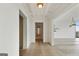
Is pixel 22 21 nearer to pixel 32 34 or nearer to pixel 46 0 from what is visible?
pixel 32 34

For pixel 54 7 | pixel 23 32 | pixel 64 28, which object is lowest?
pixel 23 32

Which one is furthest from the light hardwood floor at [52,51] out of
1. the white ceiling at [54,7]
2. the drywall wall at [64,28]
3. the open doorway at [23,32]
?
the drywall wall at [64,28]

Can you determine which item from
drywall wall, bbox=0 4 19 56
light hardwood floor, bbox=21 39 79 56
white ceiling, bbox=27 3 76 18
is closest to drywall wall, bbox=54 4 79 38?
light hardwood floor, bbox=21 39 79 56

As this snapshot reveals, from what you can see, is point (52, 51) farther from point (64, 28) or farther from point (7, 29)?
point (64, 28)

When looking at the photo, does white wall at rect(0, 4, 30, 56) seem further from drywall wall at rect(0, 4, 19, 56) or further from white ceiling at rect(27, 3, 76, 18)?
white ceiling at rect(27, 3, 76, 18)

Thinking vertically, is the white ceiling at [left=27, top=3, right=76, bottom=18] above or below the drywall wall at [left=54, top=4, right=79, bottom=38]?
above


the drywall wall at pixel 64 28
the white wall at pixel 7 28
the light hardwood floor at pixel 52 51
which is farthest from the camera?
the drywall wall at pixel 64 28

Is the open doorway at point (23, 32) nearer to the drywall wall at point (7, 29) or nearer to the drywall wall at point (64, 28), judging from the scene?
the drywall wall at point (7, 29)

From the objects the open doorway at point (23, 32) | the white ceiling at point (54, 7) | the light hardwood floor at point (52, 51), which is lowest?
the light hardwood floor at point (52, 51)

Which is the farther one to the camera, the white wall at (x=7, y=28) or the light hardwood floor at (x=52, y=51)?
the light hardwood floor at (x=52, y=51)


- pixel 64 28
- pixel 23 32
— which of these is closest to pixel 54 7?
pixel 23 32

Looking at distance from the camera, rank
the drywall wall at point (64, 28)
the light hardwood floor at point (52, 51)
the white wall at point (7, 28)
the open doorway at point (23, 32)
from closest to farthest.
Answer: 1. the white wall at point (7, 28)
2. the light hardwood floor at point (52, 51)
3. the open doorway at point (23, 32)
4. the drywall wall at point (64, 28)

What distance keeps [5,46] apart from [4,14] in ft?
3.07

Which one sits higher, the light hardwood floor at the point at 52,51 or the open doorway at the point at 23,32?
the open doorway at the point at 23,32
